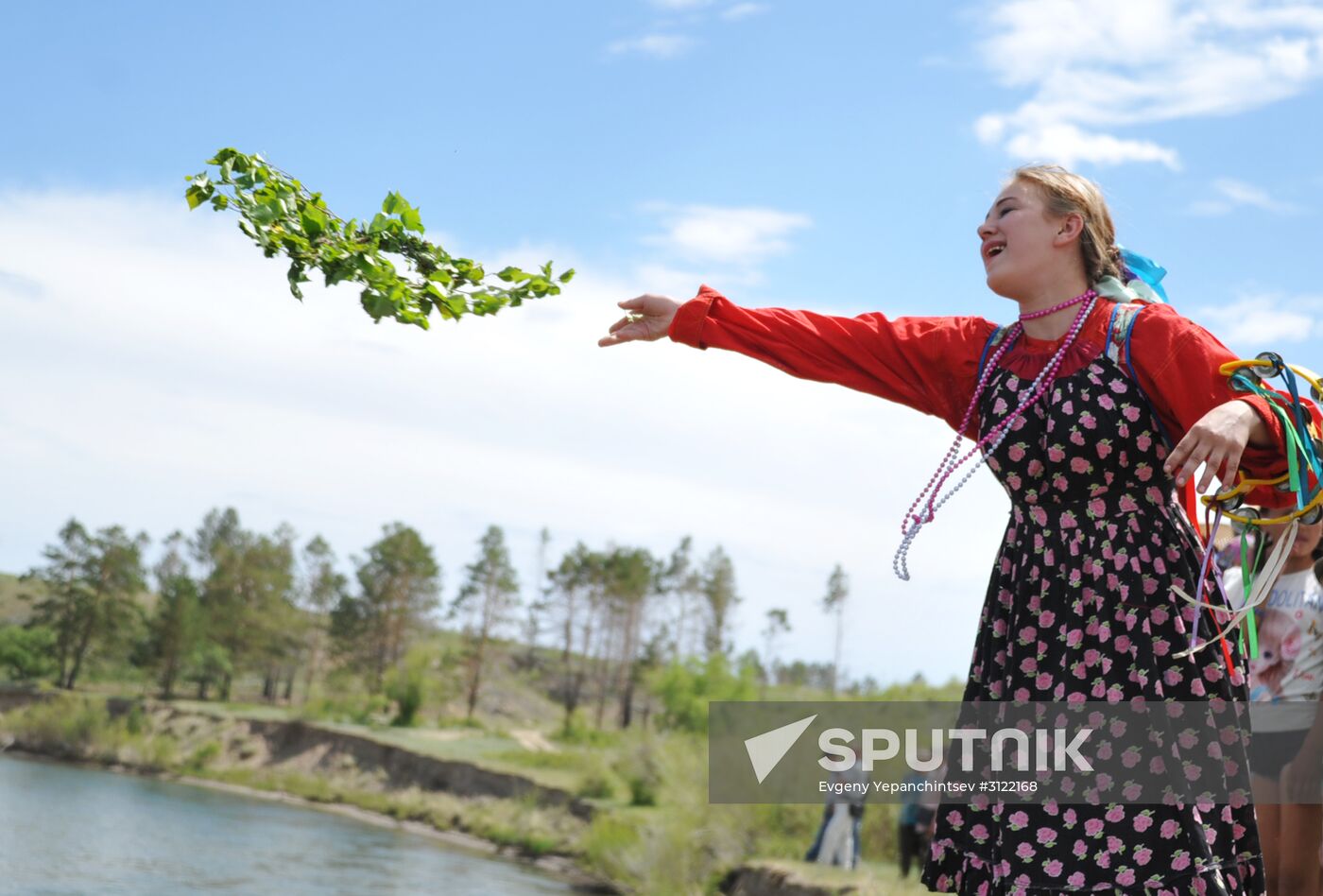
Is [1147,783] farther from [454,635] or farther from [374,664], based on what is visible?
[454,635]

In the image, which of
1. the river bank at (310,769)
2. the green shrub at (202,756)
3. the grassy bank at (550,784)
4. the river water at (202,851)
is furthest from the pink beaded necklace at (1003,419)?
the green shrub at (202,756)

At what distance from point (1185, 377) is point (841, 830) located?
16.3 metres

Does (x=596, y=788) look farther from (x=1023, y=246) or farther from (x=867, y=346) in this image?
(x=1023, y=246)

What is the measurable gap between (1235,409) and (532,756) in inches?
1594

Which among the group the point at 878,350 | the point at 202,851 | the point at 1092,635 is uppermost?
the point at 878,350

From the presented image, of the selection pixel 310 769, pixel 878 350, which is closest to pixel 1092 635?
pixel 878 350

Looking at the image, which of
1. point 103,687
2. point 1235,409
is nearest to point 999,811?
point 1235,409

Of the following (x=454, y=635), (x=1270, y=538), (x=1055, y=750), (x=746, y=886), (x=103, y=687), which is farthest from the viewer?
(x=454, y=635)

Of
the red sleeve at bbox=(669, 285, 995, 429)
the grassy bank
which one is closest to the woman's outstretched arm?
the red sleeve at bbox=(669, 285, 995, 429)

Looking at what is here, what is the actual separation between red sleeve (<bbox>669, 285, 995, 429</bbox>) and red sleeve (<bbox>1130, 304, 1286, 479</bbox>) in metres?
0.36

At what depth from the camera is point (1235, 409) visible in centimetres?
214

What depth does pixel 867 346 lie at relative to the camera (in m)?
2.70

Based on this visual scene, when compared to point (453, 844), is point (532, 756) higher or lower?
higher

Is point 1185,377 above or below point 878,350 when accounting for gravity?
below
